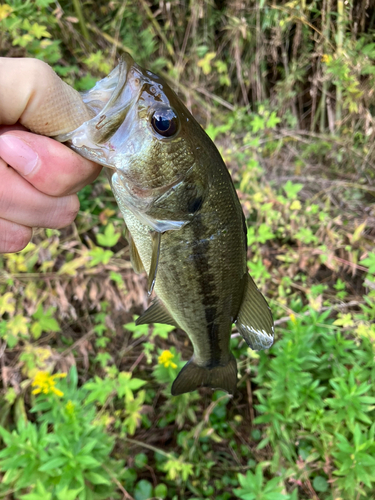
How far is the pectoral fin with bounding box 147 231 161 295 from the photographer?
1004mm

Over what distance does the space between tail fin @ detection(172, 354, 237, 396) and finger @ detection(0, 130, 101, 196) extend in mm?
984

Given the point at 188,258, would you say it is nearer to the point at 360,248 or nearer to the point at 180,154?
the point at 180,154

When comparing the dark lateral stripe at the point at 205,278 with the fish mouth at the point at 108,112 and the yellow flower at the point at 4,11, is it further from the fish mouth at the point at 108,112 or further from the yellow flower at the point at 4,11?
the yellow flower at the point at 4,11

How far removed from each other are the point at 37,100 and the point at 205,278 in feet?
2.53

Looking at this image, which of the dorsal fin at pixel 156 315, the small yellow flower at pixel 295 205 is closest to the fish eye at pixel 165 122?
the dorsal fin at pixel 156 315

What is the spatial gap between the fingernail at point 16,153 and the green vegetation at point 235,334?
1.13 metres

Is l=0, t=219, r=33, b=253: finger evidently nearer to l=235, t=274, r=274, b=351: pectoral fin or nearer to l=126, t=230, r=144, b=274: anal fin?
l=126, t=230, r=144, b=274: anal fin

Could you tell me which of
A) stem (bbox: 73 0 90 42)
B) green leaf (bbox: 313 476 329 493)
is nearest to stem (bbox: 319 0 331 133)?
stem (bbox: 73 0 90 42)

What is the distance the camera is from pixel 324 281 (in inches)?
107

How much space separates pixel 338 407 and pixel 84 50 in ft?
11.2

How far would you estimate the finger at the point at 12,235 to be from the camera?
3.69 ft

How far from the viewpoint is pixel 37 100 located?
2.87ft

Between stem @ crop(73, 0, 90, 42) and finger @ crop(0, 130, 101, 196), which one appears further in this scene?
stem @ crop(73, 0, 90, 42)

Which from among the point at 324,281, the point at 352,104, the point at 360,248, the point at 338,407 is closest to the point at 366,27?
the point at 352,104
